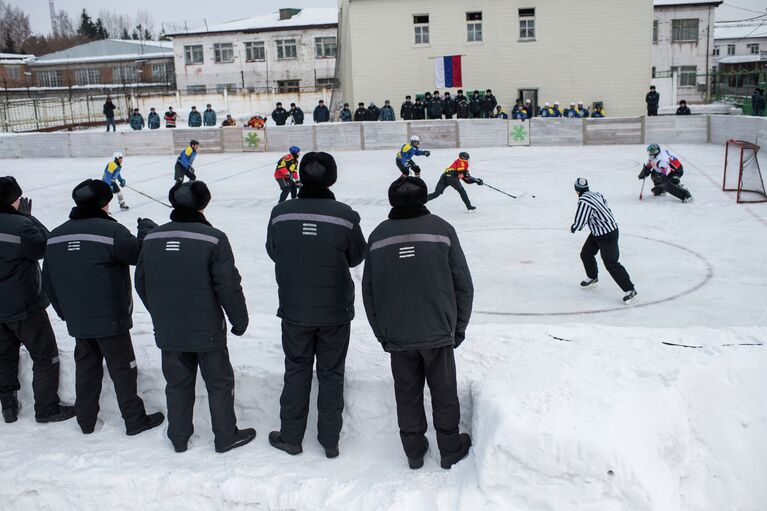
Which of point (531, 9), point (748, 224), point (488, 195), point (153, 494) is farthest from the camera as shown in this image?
point (531, 9)

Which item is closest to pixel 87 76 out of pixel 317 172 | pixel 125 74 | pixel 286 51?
pixel 125 74

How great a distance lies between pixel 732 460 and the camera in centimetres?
415

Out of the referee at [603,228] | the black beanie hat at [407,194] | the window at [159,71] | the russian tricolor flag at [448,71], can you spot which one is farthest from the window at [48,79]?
the black beanie hat at [407,194]

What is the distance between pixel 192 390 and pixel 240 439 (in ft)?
1.45

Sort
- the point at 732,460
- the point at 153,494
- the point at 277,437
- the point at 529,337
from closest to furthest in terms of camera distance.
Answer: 1. the point at 732,460
2. the point at 153,494
3. the point at 277,437
4. the point at 529,337

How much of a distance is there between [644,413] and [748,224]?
1015 cm

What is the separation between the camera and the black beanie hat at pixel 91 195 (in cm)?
480

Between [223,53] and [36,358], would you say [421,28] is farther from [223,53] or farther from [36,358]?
[36,358]

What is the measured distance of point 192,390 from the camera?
15.6ft

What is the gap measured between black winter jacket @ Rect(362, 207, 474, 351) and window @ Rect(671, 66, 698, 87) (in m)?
54.4

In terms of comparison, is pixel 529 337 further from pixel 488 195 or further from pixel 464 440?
pixel 488 195

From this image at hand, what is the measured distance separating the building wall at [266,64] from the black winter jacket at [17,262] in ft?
162

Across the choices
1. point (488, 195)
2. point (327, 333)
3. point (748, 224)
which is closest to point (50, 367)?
point (327, 333)

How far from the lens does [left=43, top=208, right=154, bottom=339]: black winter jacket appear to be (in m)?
4.78
